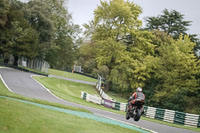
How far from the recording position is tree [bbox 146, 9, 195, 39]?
57.5m

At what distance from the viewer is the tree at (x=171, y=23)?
57.5 m

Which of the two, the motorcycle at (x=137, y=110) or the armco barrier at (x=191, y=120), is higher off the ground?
the motorcycle at (x=137, y=110)

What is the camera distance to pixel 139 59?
4675cm

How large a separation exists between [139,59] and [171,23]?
16562 mm

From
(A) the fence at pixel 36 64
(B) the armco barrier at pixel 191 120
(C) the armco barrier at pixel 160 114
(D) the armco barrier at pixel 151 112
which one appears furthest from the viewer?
(A) the fence at pixel 36 64

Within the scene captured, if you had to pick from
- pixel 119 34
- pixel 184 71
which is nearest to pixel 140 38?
pixel 119 34

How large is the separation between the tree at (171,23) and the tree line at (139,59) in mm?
5337

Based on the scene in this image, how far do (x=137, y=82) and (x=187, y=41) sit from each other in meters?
9.70

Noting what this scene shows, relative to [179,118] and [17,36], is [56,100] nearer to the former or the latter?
[179,118]

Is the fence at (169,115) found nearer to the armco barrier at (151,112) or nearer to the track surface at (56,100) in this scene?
the armco barrier at (151,112)

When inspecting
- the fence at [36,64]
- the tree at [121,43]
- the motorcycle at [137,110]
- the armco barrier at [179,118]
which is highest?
the tree at [121,43]

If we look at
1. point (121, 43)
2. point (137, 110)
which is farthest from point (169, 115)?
point (121, 43)

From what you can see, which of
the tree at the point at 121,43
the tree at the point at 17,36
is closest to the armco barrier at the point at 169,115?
the tree at the point at 121,43

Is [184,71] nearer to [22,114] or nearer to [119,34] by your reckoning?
[119,34]
